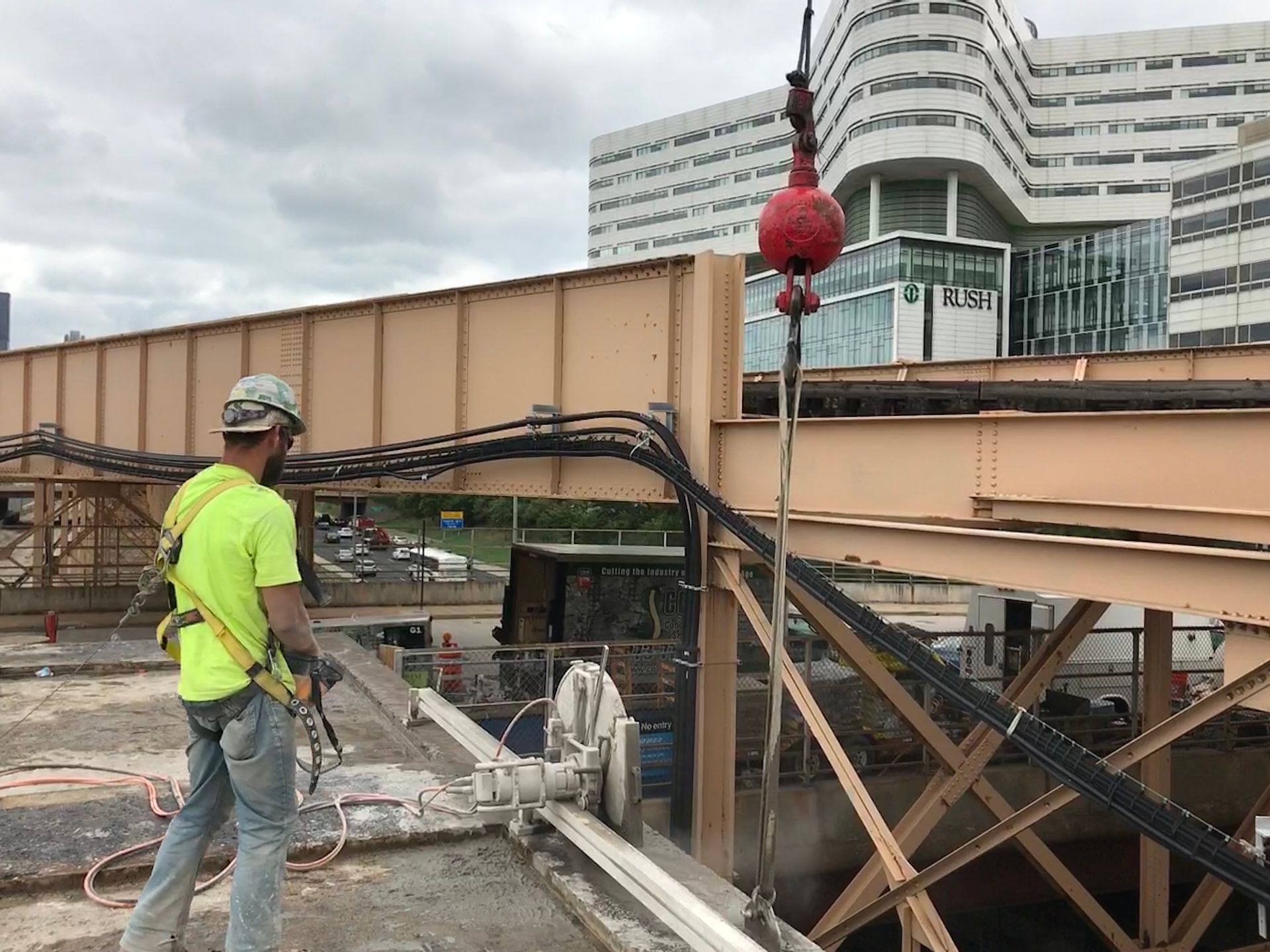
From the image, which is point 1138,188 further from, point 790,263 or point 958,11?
point 790,263

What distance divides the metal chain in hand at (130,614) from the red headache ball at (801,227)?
2.27m

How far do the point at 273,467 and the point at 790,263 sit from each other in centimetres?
193

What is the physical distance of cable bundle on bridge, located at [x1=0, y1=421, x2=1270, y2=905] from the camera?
13.9ft

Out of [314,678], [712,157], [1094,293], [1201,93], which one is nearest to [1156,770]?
[314,678]

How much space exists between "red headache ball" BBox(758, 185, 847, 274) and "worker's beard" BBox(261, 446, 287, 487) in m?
1.80

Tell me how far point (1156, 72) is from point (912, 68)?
26.2 m

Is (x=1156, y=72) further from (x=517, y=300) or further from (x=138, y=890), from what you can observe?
(x=138, y=890)

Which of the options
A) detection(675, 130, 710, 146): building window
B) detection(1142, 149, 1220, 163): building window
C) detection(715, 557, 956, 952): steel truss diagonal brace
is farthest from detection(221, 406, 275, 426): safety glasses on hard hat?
detection(675, 130, 710, 146): building window

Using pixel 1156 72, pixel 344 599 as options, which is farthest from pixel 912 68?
pixel 344 599

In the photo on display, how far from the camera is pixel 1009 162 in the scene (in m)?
71.6

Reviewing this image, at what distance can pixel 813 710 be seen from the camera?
645 cm

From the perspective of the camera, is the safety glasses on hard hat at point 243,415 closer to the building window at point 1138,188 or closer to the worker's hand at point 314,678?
the worker's hand at point 314,678

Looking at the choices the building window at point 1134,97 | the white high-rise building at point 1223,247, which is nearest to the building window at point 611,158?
the building window at point 1134,97

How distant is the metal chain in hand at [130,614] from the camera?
322 centimetres
